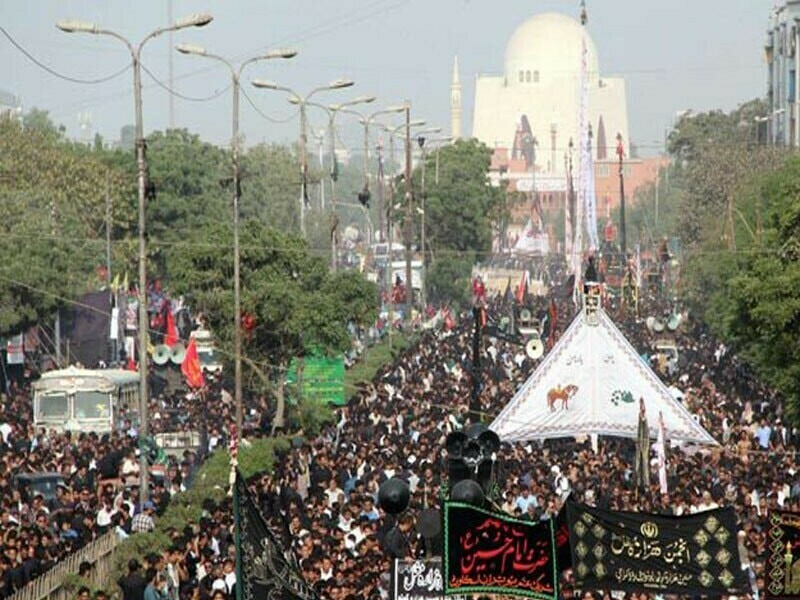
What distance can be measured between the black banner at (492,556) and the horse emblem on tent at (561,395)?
17.4 meters

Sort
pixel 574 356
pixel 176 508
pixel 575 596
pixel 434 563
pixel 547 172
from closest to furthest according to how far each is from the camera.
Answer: pixel 434 563, pixel 575 596, pixel 176 508, pixel 574 356, pixel 547 172

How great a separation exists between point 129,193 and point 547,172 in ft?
399

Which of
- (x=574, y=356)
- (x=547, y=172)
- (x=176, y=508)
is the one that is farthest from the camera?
(x=547, y=172)

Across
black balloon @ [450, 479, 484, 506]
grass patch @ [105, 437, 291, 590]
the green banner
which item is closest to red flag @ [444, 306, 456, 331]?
the green banner

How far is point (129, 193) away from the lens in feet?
246

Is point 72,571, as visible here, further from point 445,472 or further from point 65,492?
point 65,492

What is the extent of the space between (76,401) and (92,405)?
303mm

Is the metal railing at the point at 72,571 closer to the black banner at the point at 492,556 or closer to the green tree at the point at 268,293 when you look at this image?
the black banner at the point at 492,556

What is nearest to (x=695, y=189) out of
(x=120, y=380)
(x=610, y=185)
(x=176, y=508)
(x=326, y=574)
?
(x=120, y=380)

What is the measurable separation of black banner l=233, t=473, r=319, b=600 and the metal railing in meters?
5.41

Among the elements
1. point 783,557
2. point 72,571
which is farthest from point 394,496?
point 72,571

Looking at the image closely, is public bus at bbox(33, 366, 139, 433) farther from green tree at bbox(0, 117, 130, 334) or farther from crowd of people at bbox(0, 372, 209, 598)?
green tree at bbox(0, 117, 130, 334)

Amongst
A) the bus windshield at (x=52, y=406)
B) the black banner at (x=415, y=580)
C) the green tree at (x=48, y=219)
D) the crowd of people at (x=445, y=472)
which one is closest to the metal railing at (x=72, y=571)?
the crowd of people at (x=445, y=472)

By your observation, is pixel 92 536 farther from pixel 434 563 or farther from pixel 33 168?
pixel 33 168
